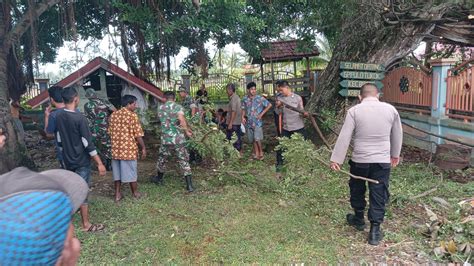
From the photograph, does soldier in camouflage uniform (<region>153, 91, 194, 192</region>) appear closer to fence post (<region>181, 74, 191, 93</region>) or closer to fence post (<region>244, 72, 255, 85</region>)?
fence post (<region>181, 74, 191, 93</region>)

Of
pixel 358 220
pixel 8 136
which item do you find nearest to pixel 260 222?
pixel 358 220

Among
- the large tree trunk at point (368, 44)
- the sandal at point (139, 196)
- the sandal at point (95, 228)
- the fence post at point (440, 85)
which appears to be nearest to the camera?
the sandal at point (95, 228)

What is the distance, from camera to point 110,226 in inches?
181

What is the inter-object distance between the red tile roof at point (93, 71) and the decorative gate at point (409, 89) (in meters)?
5.91

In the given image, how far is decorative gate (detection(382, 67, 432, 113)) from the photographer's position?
8688mm

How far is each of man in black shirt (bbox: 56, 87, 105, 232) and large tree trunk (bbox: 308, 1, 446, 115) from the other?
5.50 m

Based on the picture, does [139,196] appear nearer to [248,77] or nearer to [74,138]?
A: [74,138]

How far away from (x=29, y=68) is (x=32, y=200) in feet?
31.1

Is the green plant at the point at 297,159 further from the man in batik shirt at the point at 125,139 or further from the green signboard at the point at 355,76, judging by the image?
the man in batik shirt at the point at 125,139

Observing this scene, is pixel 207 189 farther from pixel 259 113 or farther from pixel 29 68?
pixel 29 68

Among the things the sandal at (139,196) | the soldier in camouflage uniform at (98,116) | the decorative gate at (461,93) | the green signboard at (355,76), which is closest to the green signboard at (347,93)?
the green signboard at (355,76)

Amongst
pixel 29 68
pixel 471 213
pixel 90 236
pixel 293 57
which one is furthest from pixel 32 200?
pixel 293 57

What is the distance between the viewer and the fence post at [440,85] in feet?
26.0

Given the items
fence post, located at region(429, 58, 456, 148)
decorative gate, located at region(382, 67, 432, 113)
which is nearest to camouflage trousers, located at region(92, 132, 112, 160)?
fence post, located at region(429, 58, 456, 148)
